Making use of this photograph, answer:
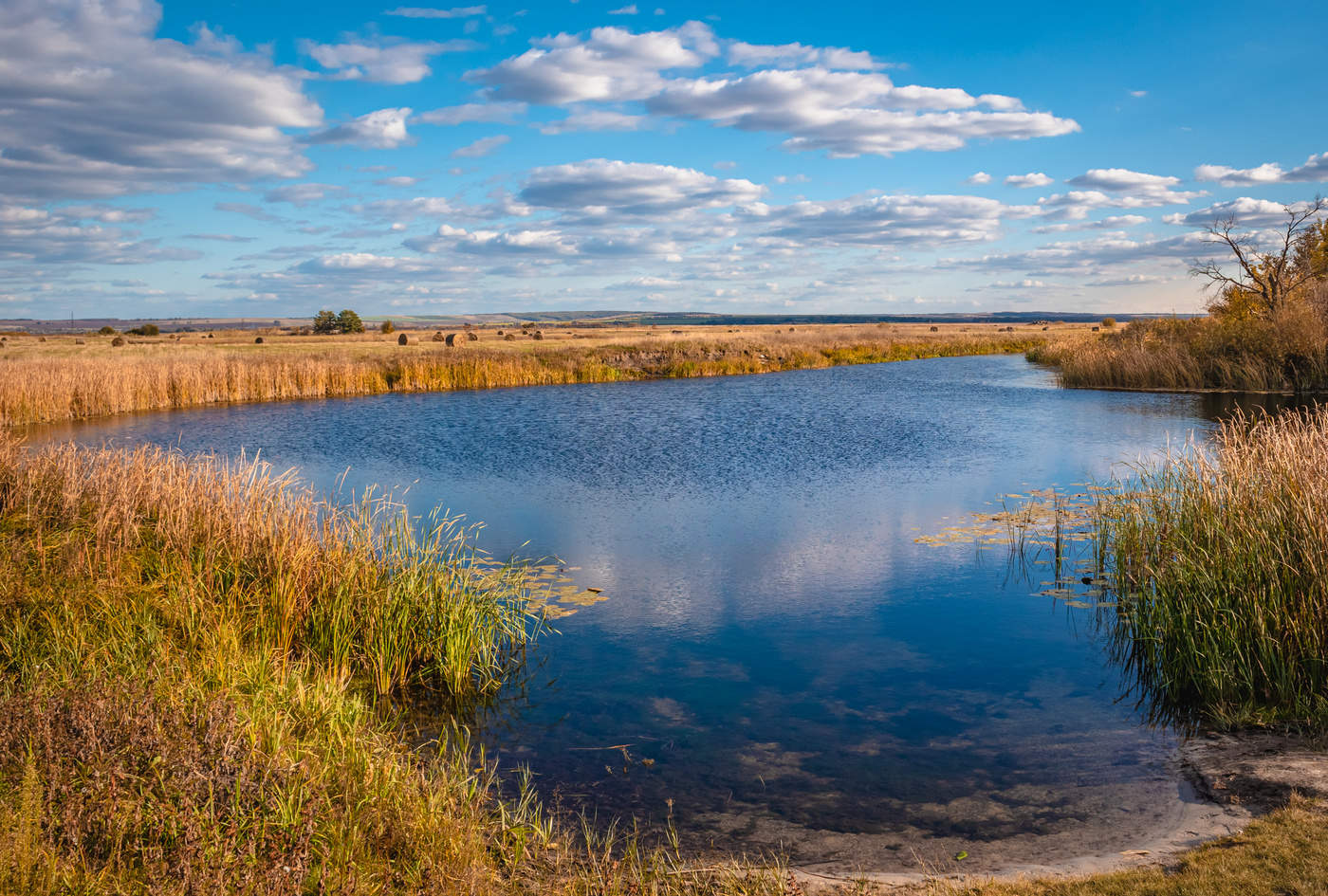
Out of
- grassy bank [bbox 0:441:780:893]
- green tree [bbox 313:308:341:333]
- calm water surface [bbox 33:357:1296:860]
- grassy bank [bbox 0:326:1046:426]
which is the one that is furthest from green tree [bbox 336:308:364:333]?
grassy bank [bbox 0:441:780:893]

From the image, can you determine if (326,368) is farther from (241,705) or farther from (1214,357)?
(241,705)

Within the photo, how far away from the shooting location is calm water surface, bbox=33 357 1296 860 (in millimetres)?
6086

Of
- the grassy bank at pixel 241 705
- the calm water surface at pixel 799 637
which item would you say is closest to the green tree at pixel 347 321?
the calm water surface at pixel 799 637

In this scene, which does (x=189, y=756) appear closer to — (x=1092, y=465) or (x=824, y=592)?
(x=824, y=592)

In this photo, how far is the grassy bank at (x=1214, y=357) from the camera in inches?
1117

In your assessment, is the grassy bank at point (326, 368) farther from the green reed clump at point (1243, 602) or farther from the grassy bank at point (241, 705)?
the green reed clump at point (1243, 602)

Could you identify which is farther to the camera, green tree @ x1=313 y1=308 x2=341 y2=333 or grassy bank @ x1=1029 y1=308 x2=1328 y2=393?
green tree @ x1=313 y1=308 x2=341 y2=333

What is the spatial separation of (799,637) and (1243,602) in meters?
4.01

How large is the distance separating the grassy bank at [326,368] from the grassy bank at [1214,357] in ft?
68.4

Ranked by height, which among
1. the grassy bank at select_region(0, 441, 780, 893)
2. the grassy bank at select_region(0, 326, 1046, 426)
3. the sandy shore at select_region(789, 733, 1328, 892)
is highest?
the grassy bank at select_region(0, 326, 1046, 426)

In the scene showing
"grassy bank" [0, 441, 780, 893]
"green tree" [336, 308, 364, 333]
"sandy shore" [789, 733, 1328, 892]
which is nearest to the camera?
"grassy bank" [0, 441, 780, 893]

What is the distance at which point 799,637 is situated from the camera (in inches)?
365

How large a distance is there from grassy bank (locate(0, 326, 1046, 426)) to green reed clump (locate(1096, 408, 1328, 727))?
50.8ft

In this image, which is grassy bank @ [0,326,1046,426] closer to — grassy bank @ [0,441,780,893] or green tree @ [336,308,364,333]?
grassy bank @ [0,441,780,893]
